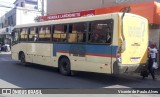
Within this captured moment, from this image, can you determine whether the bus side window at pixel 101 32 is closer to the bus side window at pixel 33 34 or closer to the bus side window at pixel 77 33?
the bus side window at pixel 77 33

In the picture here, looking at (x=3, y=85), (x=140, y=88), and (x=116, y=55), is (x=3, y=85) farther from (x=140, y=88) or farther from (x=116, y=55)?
(x=140, y=88)

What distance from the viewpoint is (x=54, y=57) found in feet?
47.7

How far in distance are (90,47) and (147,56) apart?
2596mm

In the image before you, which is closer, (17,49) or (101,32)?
(101,32)

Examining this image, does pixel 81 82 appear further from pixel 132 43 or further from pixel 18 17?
pixel 18 17

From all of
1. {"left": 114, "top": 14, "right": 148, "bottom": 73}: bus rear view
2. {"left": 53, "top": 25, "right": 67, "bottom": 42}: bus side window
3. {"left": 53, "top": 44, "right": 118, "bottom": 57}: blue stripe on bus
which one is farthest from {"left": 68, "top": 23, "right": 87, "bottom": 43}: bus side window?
{"left": 114, "top": 14, "right": 148, "bottom": 73}: bus rear view

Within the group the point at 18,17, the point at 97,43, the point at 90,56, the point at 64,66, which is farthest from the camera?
the point at 18,17

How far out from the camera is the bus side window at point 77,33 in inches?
496

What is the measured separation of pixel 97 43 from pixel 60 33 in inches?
113

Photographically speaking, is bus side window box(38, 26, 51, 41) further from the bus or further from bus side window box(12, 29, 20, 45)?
bus side window box(12, 29, 20, 45)

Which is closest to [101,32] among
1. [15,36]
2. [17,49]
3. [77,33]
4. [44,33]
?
[77,33]

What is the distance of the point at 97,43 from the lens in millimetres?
11805

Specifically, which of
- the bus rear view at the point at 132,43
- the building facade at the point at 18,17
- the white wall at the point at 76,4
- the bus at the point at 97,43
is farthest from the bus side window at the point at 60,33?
the building facade at the point at 18,17

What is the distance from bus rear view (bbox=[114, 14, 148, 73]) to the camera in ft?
35.8
